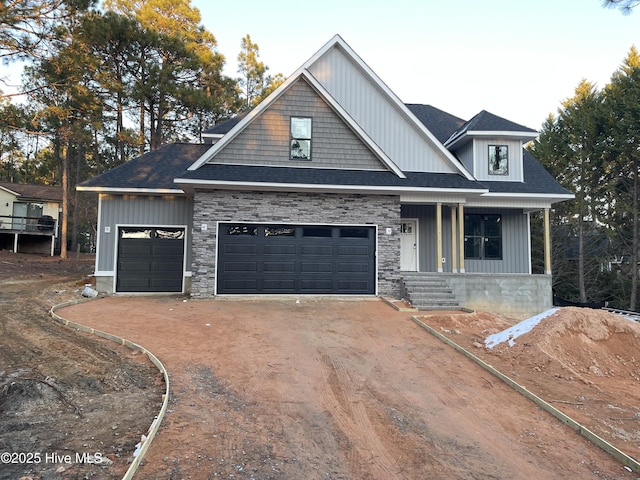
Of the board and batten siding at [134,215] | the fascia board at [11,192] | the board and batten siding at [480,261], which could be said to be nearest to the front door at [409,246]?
the board and batten siding at [480,261]

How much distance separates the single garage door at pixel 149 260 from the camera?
41.7 ft

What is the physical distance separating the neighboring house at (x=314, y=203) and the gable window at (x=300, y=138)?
32 millimetres

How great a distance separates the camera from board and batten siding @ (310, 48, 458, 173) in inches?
521

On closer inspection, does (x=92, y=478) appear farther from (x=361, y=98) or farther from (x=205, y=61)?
(x=205, y=61)

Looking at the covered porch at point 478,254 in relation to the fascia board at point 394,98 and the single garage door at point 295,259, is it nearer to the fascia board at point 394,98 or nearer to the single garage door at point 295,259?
the fascia board at point 394,98

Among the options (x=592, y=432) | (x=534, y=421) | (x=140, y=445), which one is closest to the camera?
(x=140, y=445)

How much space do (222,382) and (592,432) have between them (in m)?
4.42

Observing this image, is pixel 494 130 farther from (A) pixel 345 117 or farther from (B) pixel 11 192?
(B) pixel 11 192

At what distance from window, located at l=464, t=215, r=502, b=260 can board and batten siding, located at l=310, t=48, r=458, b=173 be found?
2.70 metres

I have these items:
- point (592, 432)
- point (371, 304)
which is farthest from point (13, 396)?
point (371, 304)

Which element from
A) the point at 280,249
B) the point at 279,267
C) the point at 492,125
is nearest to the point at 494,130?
the point at 492,125

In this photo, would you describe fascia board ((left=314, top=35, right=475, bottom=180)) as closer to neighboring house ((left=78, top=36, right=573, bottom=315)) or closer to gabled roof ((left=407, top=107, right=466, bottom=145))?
neighboring house ((left=78, top=36, right=573, bottom=315))

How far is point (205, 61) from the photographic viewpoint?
2433cm

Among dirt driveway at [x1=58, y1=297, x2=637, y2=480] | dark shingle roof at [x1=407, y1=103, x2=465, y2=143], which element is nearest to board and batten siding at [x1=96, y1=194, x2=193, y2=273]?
dirt driveway at [x1=58, y1=297, x2=637, y2=480]
